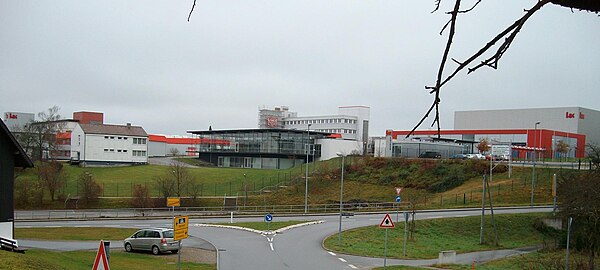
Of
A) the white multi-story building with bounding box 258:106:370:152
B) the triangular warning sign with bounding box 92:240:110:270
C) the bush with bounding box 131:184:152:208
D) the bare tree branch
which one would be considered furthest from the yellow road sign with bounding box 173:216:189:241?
the white multi-story building with bounding box 258:106:370:152

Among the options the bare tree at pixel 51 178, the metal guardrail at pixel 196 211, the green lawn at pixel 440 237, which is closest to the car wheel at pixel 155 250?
the green lawn at pixel 440 237

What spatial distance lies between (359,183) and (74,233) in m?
43.8

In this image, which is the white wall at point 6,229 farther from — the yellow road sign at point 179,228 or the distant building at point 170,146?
the distant building at point 170,146

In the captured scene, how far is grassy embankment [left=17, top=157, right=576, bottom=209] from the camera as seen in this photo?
2382 inches

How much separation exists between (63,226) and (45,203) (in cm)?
1632

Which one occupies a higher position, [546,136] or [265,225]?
[546,136]

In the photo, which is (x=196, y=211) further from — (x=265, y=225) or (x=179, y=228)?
(x=179, y=228)

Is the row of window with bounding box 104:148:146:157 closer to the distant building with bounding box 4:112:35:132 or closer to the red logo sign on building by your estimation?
the distant building with bounding box 4:112:35:132

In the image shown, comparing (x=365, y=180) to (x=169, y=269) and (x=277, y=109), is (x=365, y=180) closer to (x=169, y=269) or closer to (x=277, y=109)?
(x=169, y=269)

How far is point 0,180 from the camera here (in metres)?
24.2

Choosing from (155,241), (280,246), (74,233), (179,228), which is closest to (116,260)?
(155,241)

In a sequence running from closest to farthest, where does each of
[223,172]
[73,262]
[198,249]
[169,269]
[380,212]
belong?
[73,262]
[169,269]
[198,249]
[380,212]
[223,172]

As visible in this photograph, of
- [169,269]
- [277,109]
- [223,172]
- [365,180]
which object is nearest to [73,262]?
[169,269]

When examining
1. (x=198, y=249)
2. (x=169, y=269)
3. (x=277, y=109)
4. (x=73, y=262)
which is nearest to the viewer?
(x=73, y=262)
